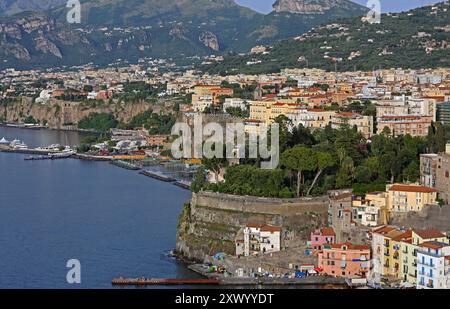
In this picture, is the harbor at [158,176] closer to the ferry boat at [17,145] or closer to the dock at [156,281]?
the ferry boat at [17,145]

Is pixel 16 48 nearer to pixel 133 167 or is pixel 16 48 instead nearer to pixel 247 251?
pixel 133 167

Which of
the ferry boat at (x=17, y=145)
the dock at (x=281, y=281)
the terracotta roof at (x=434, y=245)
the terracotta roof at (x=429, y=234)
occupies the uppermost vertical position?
the terracotta roof at (x=429, y=234)

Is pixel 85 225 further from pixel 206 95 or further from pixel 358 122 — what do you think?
pixel 206 95

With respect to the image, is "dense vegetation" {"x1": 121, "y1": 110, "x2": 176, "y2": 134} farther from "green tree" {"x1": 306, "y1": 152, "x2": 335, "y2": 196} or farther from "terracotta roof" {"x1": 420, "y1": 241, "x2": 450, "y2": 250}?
"terracotta roof" {"x1": 420, "y1": 241, "x2": 450, "y2": 250}

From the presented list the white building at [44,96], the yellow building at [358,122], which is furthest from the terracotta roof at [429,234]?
the white building at [44,96]

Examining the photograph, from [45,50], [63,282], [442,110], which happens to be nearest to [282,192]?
[63,282]

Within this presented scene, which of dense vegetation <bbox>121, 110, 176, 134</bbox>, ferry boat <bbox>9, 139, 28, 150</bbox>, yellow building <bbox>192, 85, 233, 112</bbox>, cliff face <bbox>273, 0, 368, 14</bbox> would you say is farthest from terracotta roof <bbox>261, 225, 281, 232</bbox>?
cliff face <bbox>273, 0, 368, 14</bbox>
